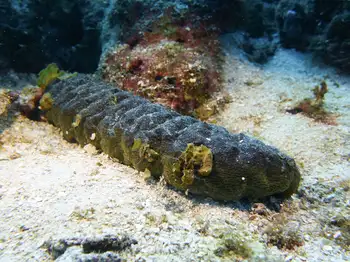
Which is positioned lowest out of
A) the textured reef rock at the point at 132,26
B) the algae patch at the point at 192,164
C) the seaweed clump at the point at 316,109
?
the algae patch at the point at 192,164

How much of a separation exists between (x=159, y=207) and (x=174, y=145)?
2.61 feet

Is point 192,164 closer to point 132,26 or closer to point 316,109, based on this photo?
point 316,109

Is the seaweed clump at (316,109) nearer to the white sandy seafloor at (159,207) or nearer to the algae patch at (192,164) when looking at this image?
the white sandy seafloor at (159,207)

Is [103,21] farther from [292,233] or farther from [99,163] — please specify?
[292,233]

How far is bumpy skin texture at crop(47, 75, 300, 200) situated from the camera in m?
3.07

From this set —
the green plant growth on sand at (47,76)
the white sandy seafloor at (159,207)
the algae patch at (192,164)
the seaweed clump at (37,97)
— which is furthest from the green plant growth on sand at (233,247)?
the green plant growth on sand at (47,76)

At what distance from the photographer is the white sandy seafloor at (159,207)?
2412mm

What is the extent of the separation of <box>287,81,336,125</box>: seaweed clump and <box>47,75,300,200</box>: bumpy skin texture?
2198 millimetres

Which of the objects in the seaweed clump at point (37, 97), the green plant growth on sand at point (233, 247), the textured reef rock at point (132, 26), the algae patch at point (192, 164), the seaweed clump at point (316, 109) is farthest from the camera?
the textured reef rock at point (132, 26)

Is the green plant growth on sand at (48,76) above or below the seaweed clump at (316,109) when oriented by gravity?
below

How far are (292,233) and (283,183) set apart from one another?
0.61 metres

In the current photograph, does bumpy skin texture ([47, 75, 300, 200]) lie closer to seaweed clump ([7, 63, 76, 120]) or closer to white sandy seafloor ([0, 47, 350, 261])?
white sandy seafloor ([0, 47, 350, 261])

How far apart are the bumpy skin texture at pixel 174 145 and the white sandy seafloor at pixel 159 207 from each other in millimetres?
184

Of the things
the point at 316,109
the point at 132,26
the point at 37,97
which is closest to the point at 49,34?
the point at 132,26
